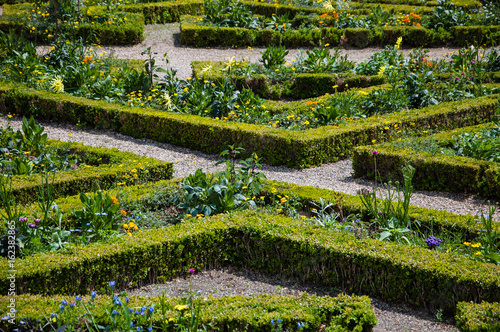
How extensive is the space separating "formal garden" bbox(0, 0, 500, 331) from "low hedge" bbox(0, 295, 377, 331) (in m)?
0.01

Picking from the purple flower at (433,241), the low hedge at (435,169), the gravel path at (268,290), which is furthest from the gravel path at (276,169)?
the gravel path at (268,290)

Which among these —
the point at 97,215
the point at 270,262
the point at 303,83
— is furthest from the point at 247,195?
the point at 303,83

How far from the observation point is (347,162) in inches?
318

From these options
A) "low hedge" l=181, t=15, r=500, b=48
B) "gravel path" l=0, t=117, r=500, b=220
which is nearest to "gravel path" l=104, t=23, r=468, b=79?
"low hedge" l=181, t=15, r=500, b=48

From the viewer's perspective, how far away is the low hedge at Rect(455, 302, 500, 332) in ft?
11.7

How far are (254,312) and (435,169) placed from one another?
4003 mm

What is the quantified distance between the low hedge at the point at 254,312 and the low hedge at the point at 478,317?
2.00ft

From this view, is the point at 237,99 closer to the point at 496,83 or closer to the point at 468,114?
the point at 468,114

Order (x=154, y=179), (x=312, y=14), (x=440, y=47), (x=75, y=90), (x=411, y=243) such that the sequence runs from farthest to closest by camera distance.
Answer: (x=312, y=14) → (x=440, y=47) → (x=75, y=90) → (x=154, y=179) → (x=411, y=243)

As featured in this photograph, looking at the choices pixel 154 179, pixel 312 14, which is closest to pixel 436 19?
pixel 312 14

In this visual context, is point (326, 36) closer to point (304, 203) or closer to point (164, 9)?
point (164, 9)

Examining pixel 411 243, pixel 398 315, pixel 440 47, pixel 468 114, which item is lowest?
pixel 398 315

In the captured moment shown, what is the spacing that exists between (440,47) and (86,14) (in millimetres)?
9905

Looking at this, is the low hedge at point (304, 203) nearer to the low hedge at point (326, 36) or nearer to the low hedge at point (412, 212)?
the low hedge at point (412, 212)
